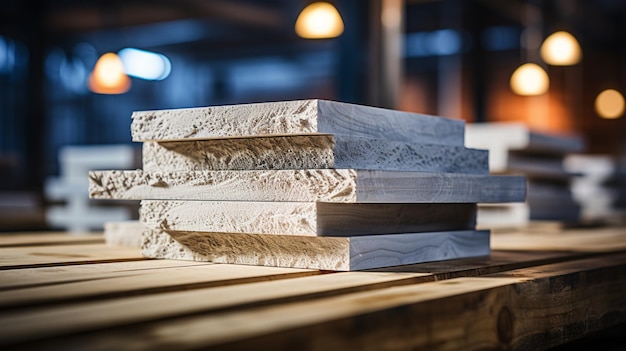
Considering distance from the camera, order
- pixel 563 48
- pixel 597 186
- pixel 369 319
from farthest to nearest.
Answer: pixel 563 48 < pixel 597 186 < pixel 369 319

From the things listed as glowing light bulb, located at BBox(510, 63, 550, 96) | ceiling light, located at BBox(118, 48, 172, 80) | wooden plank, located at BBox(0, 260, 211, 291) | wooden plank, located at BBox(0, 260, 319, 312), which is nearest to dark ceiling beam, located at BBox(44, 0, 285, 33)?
ceiling light, located at BBox(118, 48, 172, 80)

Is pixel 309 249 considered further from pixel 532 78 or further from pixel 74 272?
pixel 532 78

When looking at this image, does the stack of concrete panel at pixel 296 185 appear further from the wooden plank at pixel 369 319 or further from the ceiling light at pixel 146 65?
the ceiling light at pixel 146 65

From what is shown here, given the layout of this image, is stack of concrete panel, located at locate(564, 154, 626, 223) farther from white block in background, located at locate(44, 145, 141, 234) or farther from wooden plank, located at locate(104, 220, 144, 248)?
wooden plank, located at locate(104, 220, 144, 248)

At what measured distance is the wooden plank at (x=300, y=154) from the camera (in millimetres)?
1492

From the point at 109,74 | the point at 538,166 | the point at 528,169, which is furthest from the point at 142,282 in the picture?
the point at 109,74

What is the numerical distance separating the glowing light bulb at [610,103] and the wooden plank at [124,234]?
9.83m

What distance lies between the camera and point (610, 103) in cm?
1090

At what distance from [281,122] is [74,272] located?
0.46 metres

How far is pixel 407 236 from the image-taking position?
5.42ft

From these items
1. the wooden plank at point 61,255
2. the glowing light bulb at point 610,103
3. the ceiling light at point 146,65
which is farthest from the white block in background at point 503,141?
the ceiling light at point 146,65

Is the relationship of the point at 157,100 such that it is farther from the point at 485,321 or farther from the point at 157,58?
the point at 485,321

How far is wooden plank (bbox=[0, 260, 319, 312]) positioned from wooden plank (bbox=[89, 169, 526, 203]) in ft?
0.48

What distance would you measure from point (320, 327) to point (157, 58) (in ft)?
59.7
